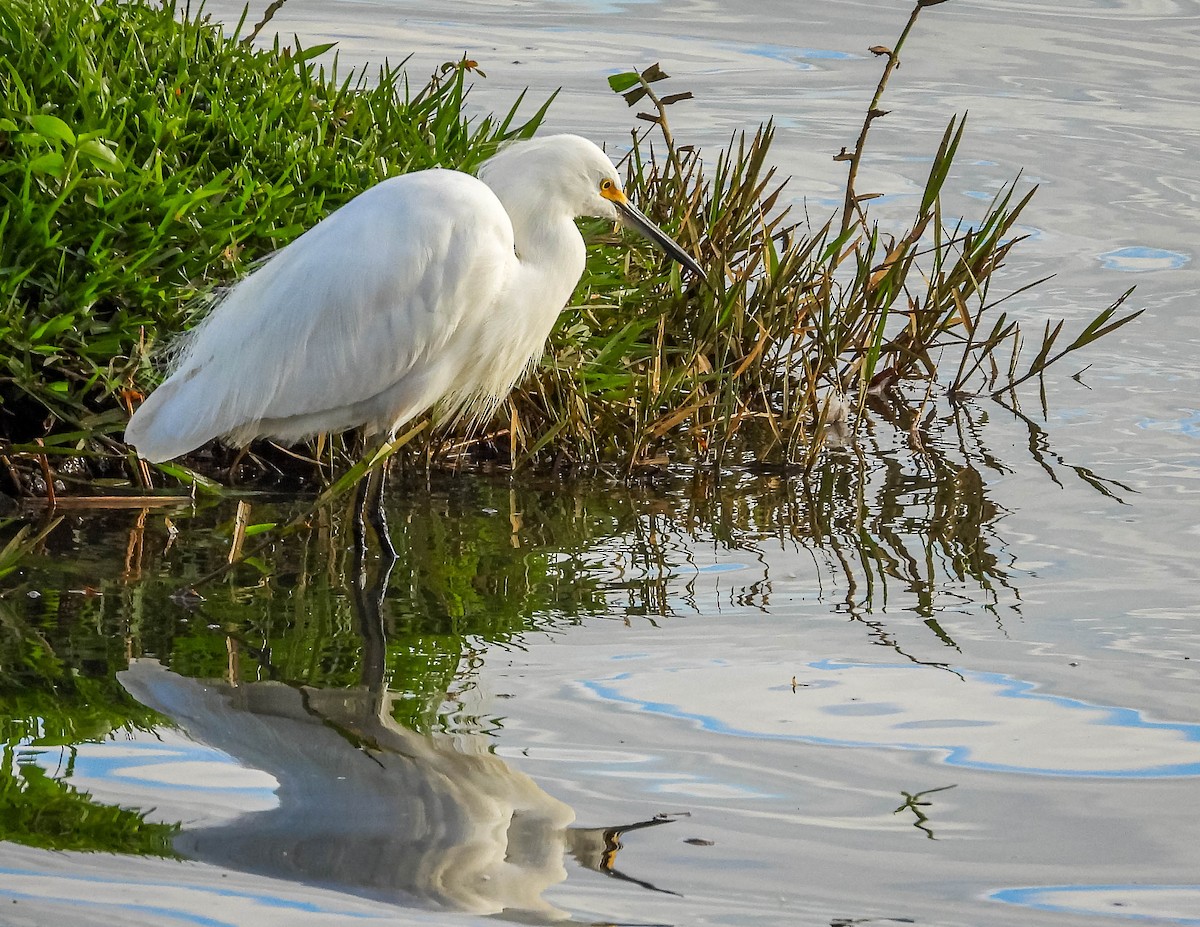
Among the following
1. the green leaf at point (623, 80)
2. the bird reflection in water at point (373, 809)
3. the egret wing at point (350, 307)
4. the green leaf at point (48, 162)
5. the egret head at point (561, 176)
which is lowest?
the bird reflection in water at point (373, 809)

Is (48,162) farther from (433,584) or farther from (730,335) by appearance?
(730,335)

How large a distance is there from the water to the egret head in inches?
30.8

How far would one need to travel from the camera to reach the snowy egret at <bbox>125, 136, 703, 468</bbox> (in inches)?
144

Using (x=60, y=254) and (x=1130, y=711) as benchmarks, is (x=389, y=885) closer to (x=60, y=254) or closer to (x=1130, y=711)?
(x=1130, y=711)

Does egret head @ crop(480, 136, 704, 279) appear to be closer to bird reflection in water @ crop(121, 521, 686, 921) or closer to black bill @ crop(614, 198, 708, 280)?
black bill @ crop(614, 198, 708, 280)

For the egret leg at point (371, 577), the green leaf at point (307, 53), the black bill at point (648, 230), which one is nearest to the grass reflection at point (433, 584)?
the egret leg at point (371, 577)

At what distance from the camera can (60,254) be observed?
383 cm

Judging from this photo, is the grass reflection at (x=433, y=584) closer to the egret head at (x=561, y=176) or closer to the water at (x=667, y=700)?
the water at (x=667, y=700)

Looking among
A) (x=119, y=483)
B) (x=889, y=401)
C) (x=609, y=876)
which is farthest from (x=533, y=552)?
(x=889, y=401)

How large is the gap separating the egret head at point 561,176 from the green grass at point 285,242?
0.53 meters

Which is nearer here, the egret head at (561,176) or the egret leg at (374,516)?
the egret leg at (374,516)

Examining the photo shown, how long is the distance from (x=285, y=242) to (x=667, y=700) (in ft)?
6.26

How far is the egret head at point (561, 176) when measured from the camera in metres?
3.87

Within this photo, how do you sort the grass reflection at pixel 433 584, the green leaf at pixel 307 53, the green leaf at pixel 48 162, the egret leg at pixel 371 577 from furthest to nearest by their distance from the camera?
the green leaf at pixel 307 53 < the green leaf at pixel 48 162 < the egret leg at pixel 371 577 < the grass reflection at pixel 433 584
